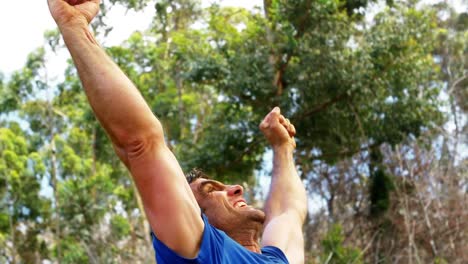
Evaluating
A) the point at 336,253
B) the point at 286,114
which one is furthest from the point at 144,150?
the point at 286,114

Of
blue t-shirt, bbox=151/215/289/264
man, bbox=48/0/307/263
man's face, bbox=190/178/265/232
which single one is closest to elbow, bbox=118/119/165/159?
man, bbox=48/0/307/263

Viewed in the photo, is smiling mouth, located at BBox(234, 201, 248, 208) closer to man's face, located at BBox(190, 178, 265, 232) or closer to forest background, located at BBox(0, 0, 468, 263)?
man's face, located at BBox(190, 178, 265, 232)

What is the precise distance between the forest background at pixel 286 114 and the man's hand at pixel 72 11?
8.46 metres

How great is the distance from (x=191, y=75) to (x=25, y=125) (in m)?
8.19

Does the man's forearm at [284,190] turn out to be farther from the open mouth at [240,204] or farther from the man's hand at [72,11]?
the man's hand at [72,11]

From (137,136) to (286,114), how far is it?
33.1ft

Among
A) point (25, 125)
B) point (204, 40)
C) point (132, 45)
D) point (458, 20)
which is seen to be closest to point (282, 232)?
point (204, 40)

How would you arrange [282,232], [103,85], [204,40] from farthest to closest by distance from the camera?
[204,40] → [282,232] → [103,85]

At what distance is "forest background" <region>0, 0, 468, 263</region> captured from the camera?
1152 cm

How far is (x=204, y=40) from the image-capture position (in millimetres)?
13516

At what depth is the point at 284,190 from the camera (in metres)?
2.83

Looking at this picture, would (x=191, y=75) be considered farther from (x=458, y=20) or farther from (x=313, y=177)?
(x=458, y=20)

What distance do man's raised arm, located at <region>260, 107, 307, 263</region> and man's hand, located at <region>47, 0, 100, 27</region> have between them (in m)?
1.06

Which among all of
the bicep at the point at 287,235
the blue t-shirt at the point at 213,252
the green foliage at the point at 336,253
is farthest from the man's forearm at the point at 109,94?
the green foliage at the point at 336,253
